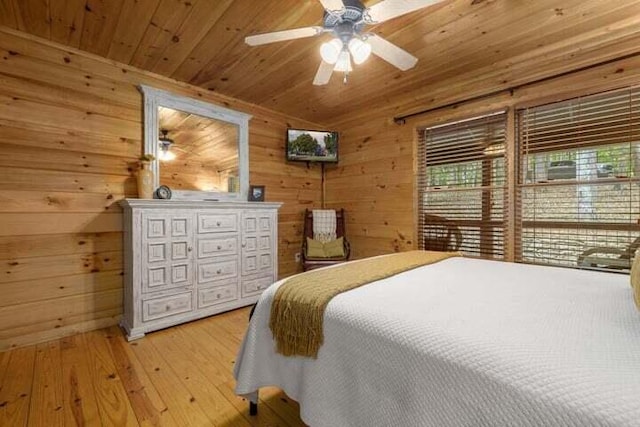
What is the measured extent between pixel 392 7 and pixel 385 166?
222 cm

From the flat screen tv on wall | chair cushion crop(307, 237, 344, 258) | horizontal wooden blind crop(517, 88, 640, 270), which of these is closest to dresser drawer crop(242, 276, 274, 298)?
chair cushion crop(307, 237, 344, 258)

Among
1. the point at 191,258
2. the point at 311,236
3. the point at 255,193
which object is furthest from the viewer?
the point at 311,236

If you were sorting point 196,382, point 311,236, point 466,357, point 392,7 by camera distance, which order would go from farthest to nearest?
1. point 311,236
2. point 196,382
3. point 392,7
4. point 466,357

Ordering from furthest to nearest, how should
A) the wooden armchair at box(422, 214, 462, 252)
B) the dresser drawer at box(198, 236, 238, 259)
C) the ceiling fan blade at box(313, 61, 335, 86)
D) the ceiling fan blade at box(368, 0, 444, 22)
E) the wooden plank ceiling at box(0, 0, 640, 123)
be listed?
1. the wooden armchair at box(422, 214, 462, 252)
2. the dresser drawer at box(198, 236, 238, 259)
3. the ceiling fan blade at box(313, 61, 335, 86)
4. the wooden plank ceiling at box(0, 0, 640, 123)
5. the ceiling fan blade at box(368, 0, 444, 22)

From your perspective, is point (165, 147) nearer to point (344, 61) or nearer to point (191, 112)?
point (191, 112)

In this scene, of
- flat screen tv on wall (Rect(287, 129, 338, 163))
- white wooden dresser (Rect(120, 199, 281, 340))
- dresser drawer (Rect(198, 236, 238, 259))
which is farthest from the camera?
flat screen tv on wall (Rect(287, 129, 338, 163))

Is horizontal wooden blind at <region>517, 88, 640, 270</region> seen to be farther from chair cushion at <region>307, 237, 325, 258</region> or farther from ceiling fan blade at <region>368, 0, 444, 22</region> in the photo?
chair cushion at <region>307, 237, 325, 258</region>

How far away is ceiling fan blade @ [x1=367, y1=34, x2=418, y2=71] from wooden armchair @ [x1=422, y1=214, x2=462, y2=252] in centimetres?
171

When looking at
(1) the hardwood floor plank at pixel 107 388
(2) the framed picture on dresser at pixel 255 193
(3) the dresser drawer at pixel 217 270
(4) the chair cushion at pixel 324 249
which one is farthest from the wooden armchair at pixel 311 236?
(1) the hardwood floor plank at pixel 107 388

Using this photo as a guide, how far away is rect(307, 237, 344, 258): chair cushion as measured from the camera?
3580mm

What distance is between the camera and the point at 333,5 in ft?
4.92

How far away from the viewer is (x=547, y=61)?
96.0 inches

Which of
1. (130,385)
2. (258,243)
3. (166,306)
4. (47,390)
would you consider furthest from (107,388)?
(258,243)

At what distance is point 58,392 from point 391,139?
11.4 feet
